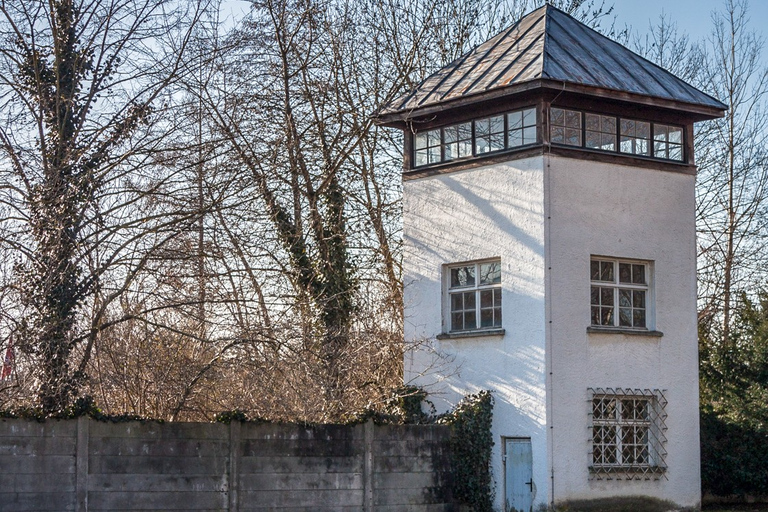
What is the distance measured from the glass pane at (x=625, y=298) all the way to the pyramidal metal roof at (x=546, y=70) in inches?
131

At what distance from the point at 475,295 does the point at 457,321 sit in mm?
580

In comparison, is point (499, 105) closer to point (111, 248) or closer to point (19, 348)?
point (111, 248)

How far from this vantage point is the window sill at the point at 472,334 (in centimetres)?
1862

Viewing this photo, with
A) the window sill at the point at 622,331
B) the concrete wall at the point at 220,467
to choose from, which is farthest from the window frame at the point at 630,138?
the concrete wall at the point at 220,467

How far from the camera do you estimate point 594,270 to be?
1880cm

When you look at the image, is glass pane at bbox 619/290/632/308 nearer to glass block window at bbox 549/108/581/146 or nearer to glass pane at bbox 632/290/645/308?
glass pane at bbox 632/290/645/308

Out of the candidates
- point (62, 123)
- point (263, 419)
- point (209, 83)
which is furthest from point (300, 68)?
point (263, 419)

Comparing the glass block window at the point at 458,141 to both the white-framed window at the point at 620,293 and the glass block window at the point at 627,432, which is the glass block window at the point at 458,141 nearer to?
the white-framed window at the point at 620,293

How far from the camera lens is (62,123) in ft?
51.9

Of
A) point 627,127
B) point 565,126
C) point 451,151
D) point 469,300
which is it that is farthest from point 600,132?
point 469,300

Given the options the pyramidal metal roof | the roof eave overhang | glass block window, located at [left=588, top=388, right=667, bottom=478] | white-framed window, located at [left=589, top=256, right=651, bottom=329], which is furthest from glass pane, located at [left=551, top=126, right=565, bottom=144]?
glass block window, located at [left=588, top=388, right=667, bottom=478]

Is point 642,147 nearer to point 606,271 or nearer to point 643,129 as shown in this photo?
point 643,129

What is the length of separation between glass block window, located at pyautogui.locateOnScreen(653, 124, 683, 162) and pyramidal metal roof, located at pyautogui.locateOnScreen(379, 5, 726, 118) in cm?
56

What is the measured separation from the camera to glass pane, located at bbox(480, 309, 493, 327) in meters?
19.0
